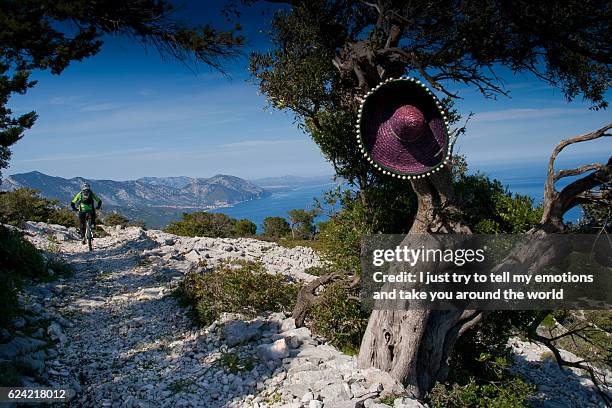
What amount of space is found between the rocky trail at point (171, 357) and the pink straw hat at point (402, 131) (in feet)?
13.7

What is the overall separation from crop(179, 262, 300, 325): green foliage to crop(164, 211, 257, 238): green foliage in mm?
20267

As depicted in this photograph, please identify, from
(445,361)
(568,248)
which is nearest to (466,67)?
(568,248)

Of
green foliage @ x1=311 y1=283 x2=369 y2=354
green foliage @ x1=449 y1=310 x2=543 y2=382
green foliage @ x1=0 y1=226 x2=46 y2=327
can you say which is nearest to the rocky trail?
green foliage @ x1=311 y1=283 x2=369 y2=354

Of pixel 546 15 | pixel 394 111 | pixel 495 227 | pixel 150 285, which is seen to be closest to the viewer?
pixel 394 111

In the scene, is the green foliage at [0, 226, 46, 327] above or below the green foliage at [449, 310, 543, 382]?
above

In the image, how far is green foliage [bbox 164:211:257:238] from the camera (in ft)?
106

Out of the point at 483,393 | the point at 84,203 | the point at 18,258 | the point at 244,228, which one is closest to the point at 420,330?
the point at 483,393

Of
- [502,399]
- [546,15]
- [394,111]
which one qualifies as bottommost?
[502,399]

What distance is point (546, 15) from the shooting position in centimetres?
698

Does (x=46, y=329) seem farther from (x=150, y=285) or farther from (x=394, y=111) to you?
(x=394, y=111)

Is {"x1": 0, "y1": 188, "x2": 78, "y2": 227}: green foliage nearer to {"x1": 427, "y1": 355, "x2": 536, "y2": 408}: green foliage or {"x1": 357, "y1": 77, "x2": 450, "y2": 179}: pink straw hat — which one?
{"x1": 427, "y1": 355, "x2": 536, "y2": 408}: green foliage

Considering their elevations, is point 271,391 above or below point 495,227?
below

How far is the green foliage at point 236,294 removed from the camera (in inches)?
412

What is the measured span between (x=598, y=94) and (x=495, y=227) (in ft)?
13.7
